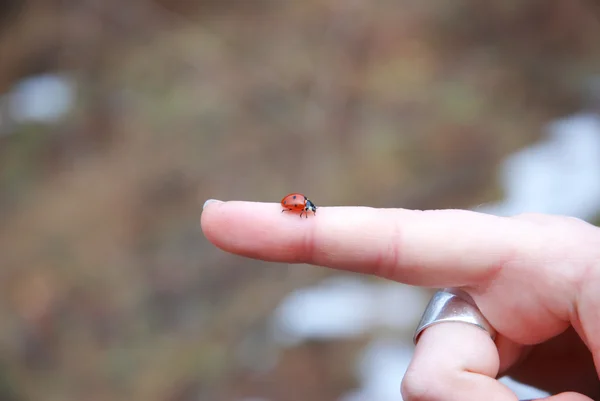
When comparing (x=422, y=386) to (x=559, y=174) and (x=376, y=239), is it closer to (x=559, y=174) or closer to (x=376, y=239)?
(x=376, y=239)

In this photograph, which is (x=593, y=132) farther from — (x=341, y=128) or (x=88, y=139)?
A: (x=88, y=139)

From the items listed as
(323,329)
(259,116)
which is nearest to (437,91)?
(259,116)

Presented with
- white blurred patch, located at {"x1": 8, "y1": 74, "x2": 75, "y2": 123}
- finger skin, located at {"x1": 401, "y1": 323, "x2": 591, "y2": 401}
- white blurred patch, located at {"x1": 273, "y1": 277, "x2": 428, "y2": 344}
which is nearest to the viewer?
finger skin, located at {"x1": 401, "y1": 323, "x2": 591, "y2": 401}

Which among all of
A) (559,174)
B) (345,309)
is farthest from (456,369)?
(559,174)

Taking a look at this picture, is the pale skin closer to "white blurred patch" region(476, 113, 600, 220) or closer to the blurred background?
the blurred background

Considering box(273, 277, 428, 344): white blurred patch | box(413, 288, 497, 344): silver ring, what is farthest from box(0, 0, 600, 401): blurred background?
box(413, 288, 497, 344): silver ring

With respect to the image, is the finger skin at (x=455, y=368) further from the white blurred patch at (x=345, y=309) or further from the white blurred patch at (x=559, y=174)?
the white blurred patch at (x=559, y=174)
